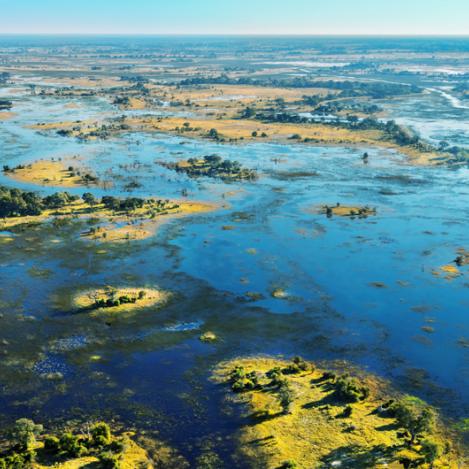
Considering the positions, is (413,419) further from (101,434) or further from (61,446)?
(61,446)

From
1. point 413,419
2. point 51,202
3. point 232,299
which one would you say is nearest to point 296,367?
point 413,419

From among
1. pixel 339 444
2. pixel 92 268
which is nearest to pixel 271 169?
pixel 92 268

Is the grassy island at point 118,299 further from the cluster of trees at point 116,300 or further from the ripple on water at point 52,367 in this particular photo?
the ripple on water at point 52,367

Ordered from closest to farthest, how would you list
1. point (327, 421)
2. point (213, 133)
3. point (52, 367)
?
point (327, 421) → point (52, 367) → point (213, 133)

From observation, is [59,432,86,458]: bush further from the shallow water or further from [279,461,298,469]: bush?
[279,461,298,469]: bush

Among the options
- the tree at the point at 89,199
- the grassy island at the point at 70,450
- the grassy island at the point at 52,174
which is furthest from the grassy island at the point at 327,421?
the grassy island at the point at 52,174

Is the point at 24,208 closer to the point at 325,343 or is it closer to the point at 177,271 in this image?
the point at 177,271

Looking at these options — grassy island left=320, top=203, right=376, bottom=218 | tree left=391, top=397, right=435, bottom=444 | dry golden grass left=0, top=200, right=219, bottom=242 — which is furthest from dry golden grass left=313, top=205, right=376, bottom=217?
tree left=391, top=397, right=435, bottom=444
